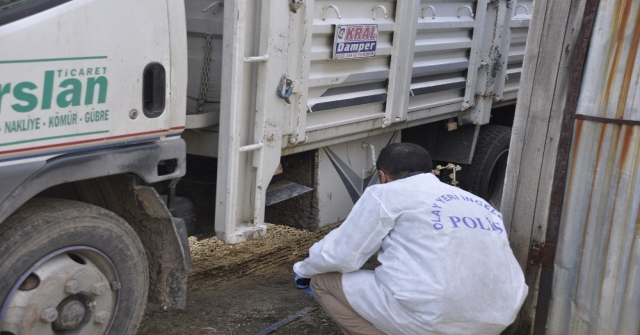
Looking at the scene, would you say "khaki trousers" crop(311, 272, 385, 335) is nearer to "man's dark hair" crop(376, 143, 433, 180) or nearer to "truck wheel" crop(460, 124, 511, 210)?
"man's dark hair" crop(376, 143, 433, 180)

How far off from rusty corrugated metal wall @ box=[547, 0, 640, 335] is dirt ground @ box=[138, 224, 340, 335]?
128 cm

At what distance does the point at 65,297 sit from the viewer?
3.11 meters

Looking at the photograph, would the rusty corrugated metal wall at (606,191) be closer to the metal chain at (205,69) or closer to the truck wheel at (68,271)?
the metal chain at (205,69)

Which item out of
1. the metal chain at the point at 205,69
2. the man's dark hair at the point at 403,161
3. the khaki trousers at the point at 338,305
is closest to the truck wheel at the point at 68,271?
the khaki trousers at the point at 338,305

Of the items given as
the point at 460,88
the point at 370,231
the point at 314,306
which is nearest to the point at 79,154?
the point at 370,231

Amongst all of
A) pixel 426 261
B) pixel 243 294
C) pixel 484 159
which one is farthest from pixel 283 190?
pixel 484 159

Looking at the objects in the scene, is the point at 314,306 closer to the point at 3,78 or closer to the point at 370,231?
the point at 370,231

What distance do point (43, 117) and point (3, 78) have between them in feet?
0.70

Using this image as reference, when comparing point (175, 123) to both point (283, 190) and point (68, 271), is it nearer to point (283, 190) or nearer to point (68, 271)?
point (68, 271)

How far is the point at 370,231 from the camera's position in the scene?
332 centimetres

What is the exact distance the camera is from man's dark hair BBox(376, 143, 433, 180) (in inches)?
139

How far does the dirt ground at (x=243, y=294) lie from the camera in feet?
14.0

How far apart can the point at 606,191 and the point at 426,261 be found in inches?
36.3

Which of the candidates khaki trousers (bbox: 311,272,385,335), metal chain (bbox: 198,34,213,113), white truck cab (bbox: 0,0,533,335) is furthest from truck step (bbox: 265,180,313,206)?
khaki trousers (bbox: 311,272,385,335)
